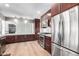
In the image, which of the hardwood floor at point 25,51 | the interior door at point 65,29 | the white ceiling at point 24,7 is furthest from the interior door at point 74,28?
the hardwood floor at point 25,51

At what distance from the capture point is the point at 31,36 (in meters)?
6.98

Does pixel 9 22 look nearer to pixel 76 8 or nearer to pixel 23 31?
pixel 23 31

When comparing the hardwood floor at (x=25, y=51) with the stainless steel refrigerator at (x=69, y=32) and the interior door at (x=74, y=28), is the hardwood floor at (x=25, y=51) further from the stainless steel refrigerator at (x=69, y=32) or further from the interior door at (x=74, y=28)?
the interior door at (x=74, y=28)

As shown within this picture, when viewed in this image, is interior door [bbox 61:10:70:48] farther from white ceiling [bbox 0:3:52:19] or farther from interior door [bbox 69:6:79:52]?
white ceiling [bbox 0:3:52:19]

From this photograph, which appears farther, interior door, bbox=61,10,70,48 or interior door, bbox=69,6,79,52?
interior door, bbox=61,10,70,48

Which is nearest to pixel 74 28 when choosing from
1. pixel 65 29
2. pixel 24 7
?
pixel 65 29

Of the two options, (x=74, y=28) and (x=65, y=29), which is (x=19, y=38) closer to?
(x=65, y=29)

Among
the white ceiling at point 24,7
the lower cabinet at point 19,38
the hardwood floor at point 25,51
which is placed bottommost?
the hardwood floor at point 25,51

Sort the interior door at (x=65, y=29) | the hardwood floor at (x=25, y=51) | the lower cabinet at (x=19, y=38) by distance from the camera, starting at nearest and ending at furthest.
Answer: the interior door at (x=65, y=29) < the hardwood floor at (x=25, y=51) < the lower cabinet at (x=19, y=38)

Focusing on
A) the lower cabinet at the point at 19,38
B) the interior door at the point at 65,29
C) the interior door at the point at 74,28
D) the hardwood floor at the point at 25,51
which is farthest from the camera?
the lower cabinet at the point at 19,38

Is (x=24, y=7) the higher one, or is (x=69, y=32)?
(x=24, y=7)

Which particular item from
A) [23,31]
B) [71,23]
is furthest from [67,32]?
[23,31]

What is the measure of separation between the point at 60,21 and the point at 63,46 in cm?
59

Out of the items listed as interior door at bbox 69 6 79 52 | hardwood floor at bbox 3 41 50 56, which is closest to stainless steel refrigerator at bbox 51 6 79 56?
interior door at bbox 69 6 79 52
